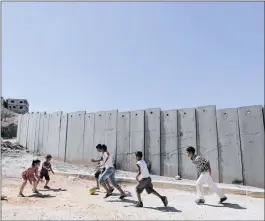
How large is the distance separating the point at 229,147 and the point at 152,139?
3002 mm

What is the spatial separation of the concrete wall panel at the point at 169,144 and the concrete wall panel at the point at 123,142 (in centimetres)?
160

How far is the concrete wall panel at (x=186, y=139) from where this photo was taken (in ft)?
34.8

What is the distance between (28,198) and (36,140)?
9.84 metres

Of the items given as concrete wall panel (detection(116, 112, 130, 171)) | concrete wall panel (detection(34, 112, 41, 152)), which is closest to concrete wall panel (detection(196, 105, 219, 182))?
concrete wall panel (detection(116, 112, 130, 171))

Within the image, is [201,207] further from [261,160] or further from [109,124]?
[109,124]

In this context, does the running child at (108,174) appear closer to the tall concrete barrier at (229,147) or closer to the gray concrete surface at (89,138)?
the tall concrete barrier at (229,147)

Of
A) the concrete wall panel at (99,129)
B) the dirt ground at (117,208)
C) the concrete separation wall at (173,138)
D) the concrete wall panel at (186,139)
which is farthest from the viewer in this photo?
the concrete wall panel at (99,129)

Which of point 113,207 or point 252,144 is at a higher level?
point 252,144

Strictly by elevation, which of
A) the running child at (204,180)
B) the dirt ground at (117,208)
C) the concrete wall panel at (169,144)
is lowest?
the dirt ground at (117,208)

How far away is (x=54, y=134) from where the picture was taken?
624 inches

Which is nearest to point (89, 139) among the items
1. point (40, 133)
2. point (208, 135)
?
point (40, 133)

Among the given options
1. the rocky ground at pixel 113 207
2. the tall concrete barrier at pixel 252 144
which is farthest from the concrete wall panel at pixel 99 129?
the tall concrete barrier at pixel 252 144

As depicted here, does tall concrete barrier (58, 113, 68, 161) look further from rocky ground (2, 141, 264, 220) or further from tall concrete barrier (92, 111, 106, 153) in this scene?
rocky ground (2, 141, 264, 220)

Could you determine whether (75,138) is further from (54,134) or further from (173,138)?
(173,138)
